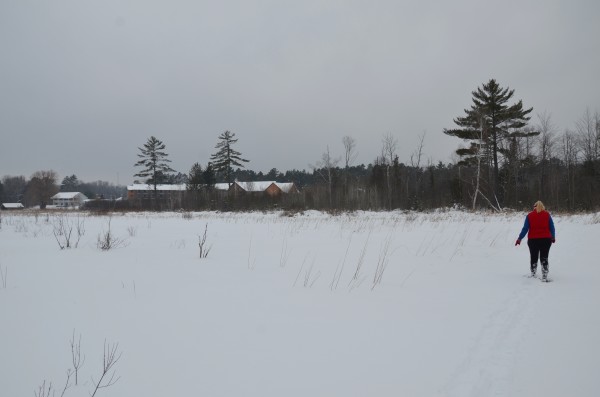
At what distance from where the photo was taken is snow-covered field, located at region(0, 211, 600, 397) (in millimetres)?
2406

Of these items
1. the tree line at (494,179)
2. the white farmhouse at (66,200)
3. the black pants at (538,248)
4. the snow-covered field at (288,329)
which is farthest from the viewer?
the white farmhouse at (66,200)

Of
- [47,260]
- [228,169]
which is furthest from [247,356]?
[228,169]

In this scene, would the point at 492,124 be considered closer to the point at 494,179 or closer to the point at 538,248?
the point at 494,179

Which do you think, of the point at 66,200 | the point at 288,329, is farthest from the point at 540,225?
the point at 66,200

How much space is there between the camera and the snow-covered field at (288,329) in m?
2.41

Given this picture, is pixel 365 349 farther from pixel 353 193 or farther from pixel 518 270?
pixel 353 193

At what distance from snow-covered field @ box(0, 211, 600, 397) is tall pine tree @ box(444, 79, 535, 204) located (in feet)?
88.8

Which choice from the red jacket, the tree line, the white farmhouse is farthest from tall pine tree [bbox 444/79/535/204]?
the white farmhouse

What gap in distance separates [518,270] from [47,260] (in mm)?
9307

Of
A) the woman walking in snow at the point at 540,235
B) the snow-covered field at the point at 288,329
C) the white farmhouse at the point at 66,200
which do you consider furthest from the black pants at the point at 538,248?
the white farmhouse at the point at 66,200

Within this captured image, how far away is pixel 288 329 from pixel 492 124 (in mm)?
34378

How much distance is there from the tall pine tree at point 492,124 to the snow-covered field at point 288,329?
27.1m

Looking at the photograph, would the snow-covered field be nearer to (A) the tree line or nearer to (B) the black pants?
(B) the black pants

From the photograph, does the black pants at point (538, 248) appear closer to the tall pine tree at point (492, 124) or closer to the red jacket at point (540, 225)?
the red jacket at point (540, 225)
